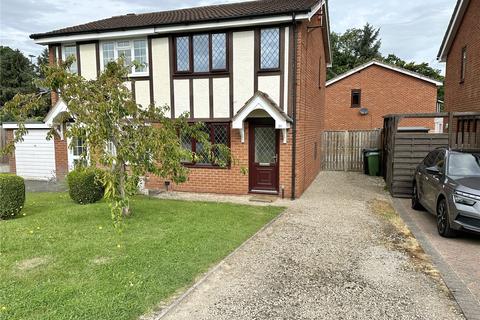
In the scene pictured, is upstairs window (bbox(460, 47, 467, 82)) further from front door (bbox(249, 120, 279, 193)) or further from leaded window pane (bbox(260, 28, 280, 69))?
front door (bbox(249, 120, 279, 193))

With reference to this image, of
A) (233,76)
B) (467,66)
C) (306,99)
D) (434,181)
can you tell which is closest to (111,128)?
(233,76)

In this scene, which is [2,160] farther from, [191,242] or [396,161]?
[396,161]

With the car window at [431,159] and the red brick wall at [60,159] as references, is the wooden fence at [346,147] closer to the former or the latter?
the car window at [431,159]

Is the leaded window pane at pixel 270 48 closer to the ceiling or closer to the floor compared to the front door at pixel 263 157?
closer to the ceiling

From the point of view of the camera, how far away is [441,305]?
13.1 feet

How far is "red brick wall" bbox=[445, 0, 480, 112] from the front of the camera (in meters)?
11.3

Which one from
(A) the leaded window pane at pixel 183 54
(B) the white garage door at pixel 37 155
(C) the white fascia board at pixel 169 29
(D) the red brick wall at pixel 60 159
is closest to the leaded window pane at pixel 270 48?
(C) the white fascia board at pixel 169 29

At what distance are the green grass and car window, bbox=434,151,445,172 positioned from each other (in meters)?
3.70

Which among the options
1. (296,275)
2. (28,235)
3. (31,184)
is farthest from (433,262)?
(31,184)

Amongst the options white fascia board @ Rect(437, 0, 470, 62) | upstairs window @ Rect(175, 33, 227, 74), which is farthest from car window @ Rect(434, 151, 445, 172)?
white fascia board @ Rect(437, 0, 470, 62)

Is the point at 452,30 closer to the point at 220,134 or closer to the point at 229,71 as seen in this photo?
the point at 229,71

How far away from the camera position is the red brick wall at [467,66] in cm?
1133

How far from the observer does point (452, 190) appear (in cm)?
634

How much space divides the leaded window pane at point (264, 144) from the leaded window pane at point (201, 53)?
252 cm
